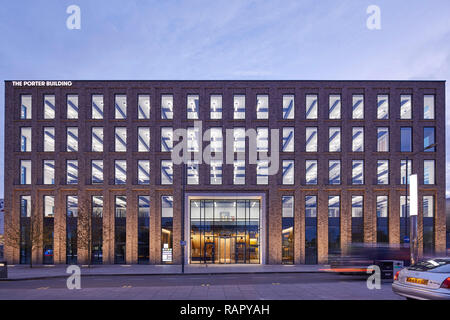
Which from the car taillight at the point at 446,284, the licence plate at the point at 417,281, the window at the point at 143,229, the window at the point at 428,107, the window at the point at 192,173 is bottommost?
the window at the point at 143,229

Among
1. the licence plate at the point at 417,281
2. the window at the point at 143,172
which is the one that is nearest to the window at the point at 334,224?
the window at the point at 143,172

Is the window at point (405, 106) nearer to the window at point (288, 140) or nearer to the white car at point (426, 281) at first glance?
the window at point (288, 140)

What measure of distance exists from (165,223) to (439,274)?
93.4 ft

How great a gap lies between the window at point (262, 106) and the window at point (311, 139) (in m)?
4.76

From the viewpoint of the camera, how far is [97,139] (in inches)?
1396

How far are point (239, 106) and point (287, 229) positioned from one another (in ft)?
45.7

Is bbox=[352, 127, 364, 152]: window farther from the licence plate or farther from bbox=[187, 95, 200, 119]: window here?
the licence plate

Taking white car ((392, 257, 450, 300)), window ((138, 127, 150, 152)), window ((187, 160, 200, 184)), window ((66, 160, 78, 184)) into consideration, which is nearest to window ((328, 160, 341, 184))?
window ((187, 160, 200, 184))

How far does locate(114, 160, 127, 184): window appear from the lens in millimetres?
35000

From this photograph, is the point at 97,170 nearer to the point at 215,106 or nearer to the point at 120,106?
the point at 120,106

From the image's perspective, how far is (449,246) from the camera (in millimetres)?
41344

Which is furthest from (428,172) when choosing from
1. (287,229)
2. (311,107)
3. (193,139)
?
(193,139)

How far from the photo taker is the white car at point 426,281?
880 centimetres
